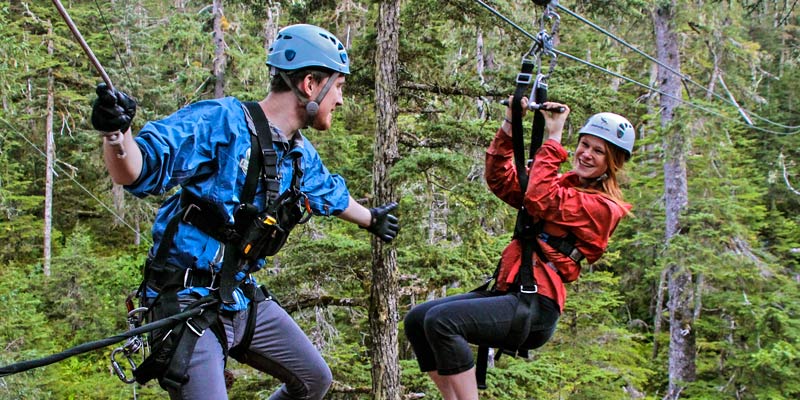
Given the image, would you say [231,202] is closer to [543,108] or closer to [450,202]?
[543,108]

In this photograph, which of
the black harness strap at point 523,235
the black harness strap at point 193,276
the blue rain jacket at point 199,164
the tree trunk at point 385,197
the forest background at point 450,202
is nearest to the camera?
the blue rain jacket at point 199,164

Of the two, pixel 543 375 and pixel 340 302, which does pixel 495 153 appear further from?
pixel 543 375

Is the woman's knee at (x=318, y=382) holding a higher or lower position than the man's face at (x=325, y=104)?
lower

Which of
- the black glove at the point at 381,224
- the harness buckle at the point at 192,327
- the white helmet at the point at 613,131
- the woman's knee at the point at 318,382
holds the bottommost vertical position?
the woman's knee at the point at 318,382

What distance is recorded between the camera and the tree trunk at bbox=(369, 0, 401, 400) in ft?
25.3

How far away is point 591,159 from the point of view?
3893 millimetres

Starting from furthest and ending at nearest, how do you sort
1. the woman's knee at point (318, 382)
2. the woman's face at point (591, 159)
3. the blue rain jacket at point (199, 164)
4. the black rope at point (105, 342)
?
the woman's face at point (591, 159), the woman's knee at point (318, 382), the black rope at point (105, 342), the blue rain jacket at point (199, 164)

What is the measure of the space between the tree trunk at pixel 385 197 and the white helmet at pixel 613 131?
3.99m

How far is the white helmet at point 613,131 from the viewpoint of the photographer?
3840 millimetres

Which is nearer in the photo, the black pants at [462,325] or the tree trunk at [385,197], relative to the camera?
the black pants at [462,325]

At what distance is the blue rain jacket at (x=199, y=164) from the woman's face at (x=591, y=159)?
5.86ft

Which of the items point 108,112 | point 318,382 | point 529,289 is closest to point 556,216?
point 529,289

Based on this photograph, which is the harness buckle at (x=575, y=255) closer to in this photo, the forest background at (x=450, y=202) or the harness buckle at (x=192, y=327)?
the harness buckle at (x=192, y=327)

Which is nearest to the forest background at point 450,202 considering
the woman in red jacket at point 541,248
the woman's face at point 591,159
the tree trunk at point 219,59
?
the tree trunk at point 219,59
